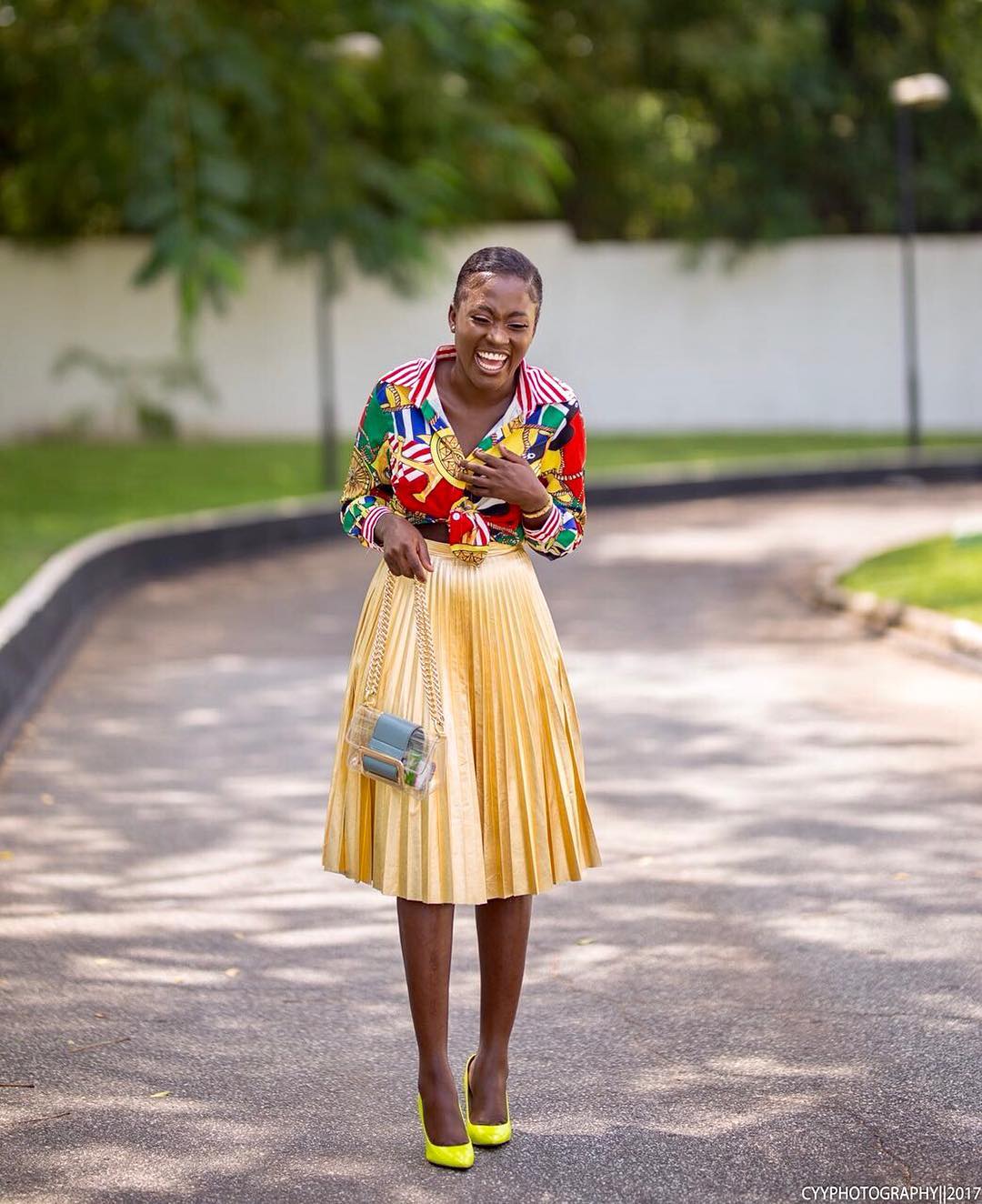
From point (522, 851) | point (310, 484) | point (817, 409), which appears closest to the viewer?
point (522, 851)

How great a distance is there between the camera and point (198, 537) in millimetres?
15734

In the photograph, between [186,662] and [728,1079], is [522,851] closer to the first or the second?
[728,1079]

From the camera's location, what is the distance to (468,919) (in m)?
5.98

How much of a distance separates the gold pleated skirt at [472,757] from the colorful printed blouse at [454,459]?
63 mm

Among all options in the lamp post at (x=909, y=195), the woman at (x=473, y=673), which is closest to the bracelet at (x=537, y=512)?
the woman at (x=473, y=673)

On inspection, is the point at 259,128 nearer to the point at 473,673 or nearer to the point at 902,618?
the point at 902,618

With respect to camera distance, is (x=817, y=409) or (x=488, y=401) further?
(x=817, y=409)

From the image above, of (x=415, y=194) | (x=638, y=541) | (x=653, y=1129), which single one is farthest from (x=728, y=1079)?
(x=415, y=194)

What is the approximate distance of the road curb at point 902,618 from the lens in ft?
34.3

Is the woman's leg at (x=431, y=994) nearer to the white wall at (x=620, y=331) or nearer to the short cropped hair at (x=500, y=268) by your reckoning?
the short cropped hair at (x=500, y=268)

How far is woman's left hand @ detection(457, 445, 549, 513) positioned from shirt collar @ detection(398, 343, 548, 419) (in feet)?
0.48

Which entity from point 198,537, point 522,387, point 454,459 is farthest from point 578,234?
point 454,459

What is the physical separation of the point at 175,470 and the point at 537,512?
18657mm

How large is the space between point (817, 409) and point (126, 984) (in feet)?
79.9
